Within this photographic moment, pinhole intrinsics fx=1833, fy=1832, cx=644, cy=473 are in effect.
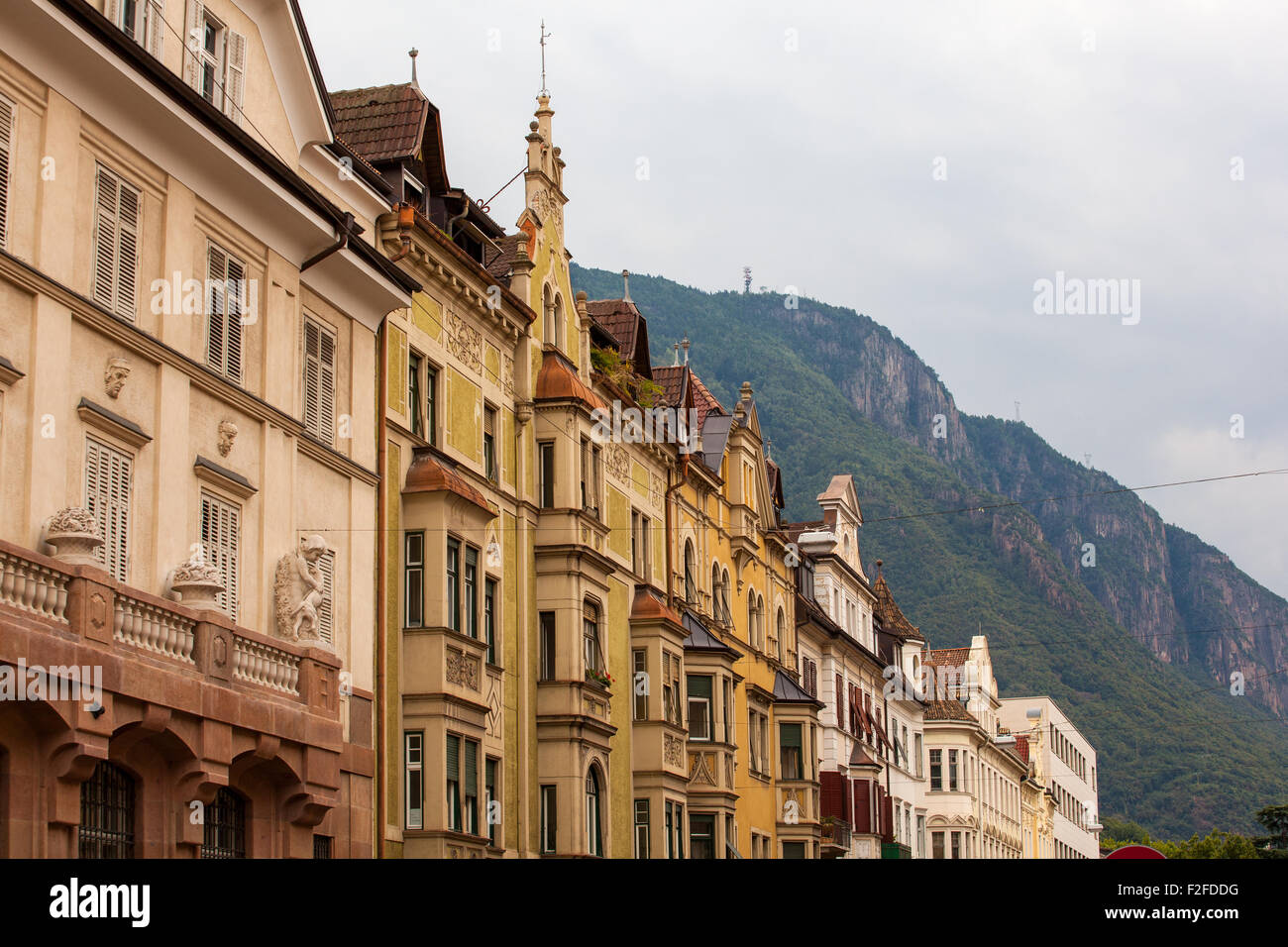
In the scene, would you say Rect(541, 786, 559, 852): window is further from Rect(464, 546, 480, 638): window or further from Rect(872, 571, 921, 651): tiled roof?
Rect(872, 571, 921, 651): tiled roof

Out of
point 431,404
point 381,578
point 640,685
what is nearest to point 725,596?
point 640,685

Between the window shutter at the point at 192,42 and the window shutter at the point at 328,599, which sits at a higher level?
the window shutter at the point at 192,42

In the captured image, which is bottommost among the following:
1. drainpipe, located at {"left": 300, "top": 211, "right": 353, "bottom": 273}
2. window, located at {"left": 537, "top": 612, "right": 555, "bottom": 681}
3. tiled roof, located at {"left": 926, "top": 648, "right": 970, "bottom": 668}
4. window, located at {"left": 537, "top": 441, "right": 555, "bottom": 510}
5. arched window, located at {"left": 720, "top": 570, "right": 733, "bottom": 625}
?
window, located at {"left": 537, "top": 612, "right": 555, "bottom": 681}

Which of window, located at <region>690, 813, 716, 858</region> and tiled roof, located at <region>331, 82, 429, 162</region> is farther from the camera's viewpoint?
window, located at <region>690, 813, 716, 858</region>

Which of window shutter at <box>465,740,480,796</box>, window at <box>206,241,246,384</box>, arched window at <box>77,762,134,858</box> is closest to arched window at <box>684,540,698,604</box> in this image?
window shutter at <box>465,740,480,796</box>

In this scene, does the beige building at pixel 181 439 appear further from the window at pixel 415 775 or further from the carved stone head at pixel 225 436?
the window at pixel 415 775

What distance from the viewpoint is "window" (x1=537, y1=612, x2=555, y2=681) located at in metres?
37.4

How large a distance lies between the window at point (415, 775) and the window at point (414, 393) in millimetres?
5309

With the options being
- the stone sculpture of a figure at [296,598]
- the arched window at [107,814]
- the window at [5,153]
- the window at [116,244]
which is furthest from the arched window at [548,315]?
the arched window at [107,814]

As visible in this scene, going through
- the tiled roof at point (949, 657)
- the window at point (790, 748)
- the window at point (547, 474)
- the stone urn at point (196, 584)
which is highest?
the tiled roof at point (949, 657)

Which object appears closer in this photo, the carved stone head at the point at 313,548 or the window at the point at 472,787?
the carved stone head at the point at 313,548

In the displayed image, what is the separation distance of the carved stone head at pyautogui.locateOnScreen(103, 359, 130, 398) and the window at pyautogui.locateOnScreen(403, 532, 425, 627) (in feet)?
31.5

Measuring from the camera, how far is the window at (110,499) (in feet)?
70.6

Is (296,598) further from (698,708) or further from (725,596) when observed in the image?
(725,596)
